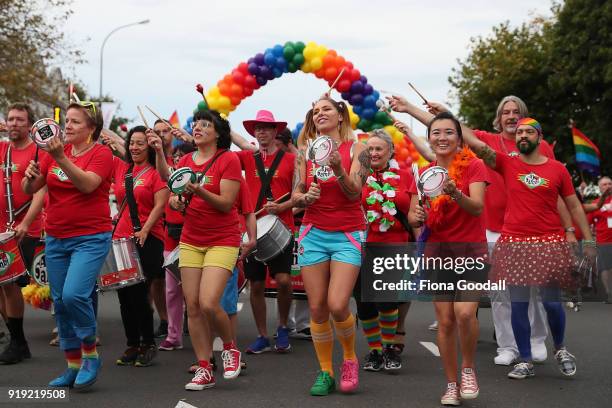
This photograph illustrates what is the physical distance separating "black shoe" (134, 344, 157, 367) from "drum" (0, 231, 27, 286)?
1.22 meters

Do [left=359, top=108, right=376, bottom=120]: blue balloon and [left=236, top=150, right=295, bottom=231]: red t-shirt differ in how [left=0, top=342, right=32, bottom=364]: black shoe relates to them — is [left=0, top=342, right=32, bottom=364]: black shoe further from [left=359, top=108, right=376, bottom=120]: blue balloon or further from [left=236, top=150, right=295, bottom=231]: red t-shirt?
[left=359, top=108, right=376, bottom=120]: blue balloon

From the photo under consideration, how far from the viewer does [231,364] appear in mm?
7602

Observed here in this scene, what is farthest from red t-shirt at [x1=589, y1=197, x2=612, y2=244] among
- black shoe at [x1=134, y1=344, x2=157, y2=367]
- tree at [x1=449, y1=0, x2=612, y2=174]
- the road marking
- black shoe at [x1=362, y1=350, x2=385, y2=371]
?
tree at [x1=449, y1=0, x2=612, y2=174]

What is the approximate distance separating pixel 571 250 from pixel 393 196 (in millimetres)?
1615

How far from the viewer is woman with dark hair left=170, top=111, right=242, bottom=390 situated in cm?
728

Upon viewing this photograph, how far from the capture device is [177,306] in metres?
9.55

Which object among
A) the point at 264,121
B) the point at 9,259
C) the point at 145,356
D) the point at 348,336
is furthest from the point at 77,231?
the point at 264,121

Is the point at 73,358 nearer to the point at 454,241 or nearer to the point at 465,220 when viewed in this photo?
the point at 454,241

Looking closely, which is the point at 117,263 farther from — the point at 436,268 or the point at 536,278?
the point at 536,278

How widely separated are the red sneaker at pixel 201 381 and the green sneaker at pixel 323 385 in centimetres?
77

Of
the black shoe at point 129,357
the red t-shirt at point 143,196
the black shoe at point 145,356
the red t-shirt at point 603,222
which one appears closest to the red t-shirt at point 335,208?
the black shoe at point 145,356

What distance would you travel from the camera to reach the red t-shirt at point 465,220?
683cm

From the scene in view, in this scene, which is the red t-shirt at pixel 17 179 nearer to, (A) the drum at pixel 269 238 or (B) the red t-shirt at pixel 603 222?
(A) the drum at pixel 269 238

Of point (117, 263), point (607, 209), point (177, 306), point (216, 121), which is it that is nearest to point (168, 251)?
point (177, 306)
